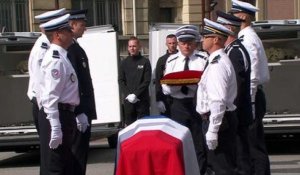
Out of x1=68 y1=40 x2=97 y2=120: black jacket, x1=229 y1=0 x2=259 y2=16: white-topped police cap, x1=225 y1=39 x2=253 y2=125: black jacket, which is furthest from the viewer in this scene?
x1=229 y1=0 x2=259 y2=16: white-topped police cap

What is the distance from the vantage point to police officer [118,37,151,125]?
11685 millimetres

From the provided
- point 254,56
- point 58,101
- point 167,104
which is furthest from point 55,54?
point 167,104

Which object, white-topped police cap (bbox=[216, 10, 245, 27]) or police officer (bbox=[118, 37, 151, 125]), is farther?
police officer (bbox=[118, 37, 151, 125])

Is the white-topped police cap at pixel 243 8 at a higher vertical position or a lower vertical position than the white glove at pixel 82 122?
higher

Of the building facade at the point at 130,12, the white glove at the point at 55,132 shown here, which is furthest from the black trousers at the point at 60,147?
the building facade at the point at 130,12

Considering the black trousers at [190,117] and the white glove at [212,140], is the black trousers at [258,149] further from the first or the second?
the white glove at [212,140]

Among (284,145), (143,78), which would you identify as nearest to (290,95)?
(284,145)

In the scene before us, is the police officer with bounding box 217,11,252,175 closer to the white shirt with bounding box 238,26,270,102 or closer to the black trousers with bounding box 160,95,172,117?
the white shirt with bounding box 238,26,270,102

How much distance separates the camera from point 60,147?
7.06 metres

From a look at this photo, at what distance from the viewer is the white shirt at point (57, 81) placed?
22.7 ft

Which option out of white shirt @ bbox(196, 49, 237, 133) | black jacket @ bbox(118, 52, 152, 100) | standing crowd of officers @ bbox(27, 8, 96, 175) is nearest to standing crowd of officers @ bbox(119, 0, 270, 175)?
white shirt @ bbox(196, 49, 237, 133)

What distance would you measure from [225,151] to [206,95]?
22.8 inches

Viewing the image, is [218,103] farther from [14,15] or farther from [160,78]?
[14,15]

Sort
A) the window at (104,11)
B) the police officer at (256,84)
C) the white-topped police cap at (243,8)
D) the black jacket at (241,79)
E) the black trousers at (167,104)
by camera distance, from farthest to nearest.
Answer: the window at (104,11), the black trousers at (167,104), the white-topped police cap at (243,8), the police officer at (256,84), the black jacket at (241,79)
